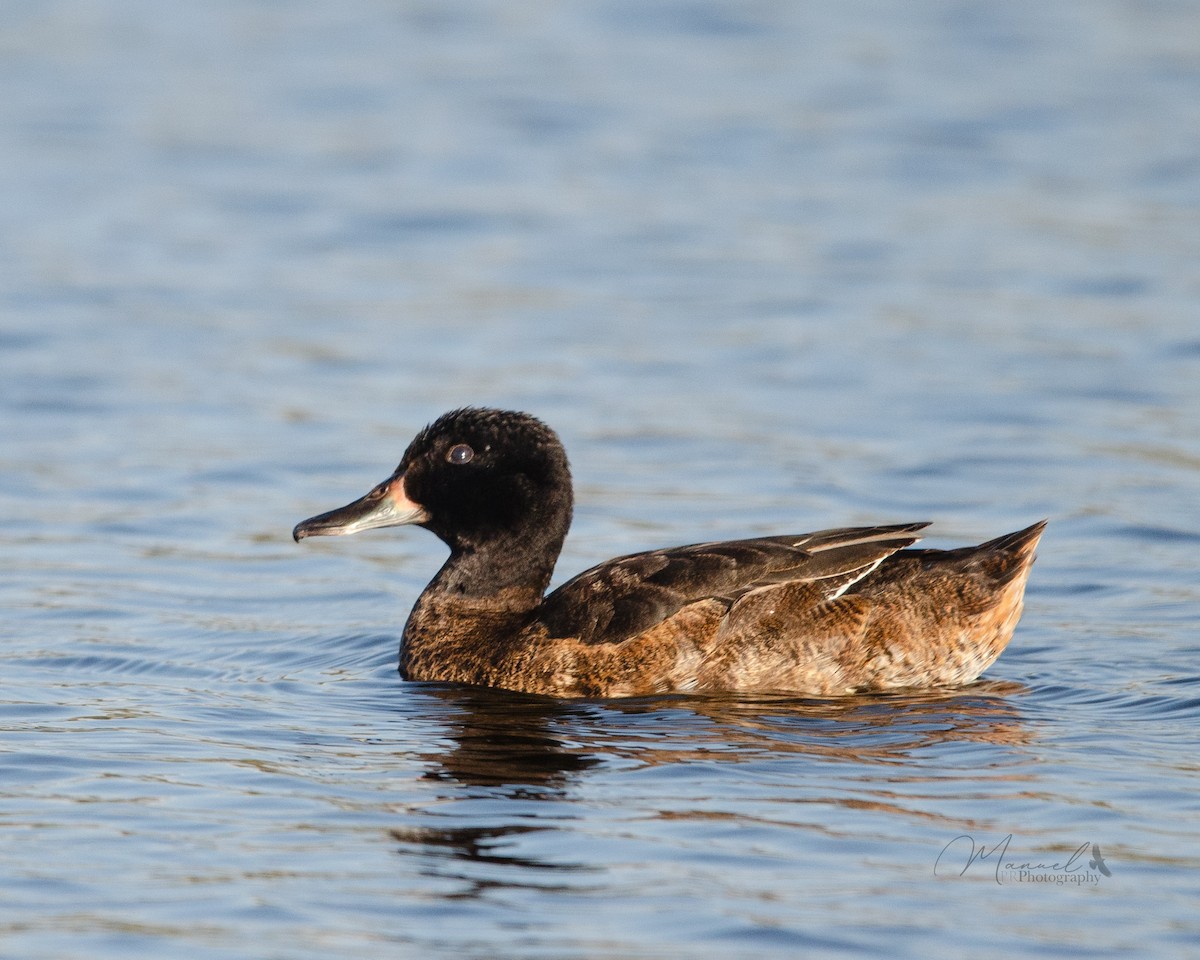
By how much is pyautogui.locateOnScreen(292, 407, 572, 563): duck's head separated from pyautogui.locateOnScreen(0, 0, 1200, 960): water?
74 cm

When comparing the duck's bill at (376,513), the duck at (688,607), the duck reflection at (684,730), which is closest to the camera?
the duck reflection at (684,730)

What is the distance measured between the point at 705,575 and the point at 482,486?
1244 millimetres

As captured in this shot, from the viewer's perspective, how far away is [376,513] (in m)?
9.79

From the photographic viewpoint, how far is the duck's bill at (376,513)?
972 centimetres

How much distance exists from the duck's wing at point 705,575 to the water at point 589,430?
0.41m

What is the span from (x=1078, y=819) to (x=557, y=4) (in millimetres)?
21446

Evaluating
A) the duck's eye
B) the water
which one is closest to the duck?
the duck's eye

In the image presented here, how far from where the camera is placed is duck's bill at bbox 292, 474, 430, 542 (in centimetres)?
972

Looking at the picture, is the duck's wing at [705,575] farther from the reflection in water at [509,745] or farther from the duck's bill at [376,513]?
Result: the duck's bill at [376,513]

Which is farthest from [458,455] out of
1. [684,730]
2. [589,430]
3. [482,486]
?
[589,430]

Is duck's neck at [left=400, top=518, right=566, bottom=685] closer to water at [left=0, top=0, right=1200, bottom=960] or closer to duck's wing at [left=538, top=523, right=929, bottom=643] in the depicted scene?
water at [left=0, top=0, right=1200, bottom=960]

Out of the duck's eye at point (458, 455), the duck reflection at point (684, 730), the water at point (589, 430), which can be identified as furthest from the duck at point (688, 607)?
the water at point (589, 430)

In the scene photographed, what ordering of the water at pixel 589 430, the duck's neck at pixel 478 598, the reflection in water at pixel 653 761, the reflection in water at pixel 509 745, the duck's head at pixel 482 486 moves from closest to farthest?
the water at pixel 589 430 → the reflection in water at pixel 653 761 → the reflection in water at pixel 509 745 → the duck's neck at pixel 478 598 → the duck's head at pixel 482 486

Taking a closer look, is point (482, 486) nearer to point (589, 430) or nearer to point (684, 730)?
point (684, 730)
